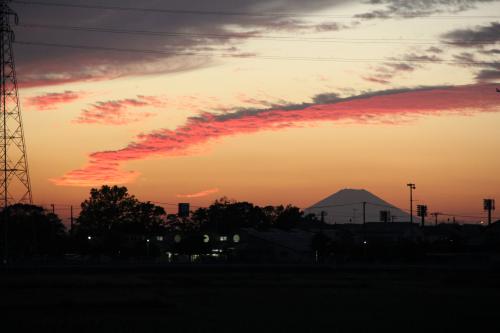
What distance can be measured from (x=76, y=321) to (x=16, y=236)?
119 metres

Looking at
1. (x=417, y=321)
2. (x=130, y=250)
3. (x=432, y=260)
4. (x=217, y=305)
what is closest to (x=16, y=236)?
(x=130, y=250)

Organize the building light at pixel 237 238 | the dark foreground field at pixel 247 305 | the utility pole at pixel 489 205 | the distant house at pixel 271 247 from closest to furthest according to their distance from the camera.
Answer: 1. the dark foreground field at pixel 247 305
2. the distant house at pixel 271 247
3. the building light at pixel 237 238
4. the utility pole at pixel 489 205

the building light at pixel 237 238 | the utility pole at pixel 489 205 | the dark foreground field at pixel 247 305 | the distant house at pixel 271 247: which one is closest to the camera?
the dark foreground field at pixel 247 305

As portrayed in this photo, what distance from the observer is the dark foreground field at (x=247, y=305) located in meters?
33.9

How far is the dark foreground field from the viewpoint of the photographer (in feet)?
111

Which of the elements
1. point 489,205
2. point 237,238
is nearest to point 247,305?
point 237,238

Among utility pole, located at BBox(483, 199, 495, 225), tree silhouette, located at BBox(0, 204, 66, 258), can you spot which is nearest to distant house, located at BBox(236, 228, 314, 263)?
tree silhouette, located at BBox(0, 204, 66, 258)

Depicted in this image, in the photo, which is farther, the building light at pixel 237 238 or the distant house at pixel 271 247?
the building light at pixel 237 238

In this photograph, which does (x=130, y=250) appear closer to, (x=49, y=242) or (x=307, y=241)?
(x=49, y=242)

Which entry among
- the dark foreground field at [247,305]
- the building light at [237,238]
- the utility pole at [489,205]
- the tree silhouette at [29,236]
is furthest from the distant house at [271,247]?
the dark foreground field at [247,305]

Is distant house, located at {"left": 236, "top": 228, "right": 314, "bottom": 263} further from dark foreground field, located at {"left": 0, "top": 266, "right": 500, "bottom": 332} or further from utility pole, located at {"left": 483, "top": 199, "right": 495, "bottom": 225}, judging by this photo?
dark foreground field, located at {"left": 0, "top": 266, "right": 500, "bottom": 332}

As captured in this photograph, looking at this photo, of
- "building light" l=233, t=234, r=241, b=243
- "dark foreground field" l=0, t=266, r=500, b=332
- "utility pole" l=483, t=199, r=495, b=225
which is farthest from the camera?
"utility pole" l=483, t=199, r=495, b=225

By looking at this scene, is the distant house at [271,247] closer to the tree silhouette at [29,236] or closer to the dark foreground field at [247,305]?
the tree silhouette at [29,236]

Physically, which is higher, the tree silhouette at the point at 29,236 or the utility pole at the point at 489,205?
the utility pole at the point at 489,205
